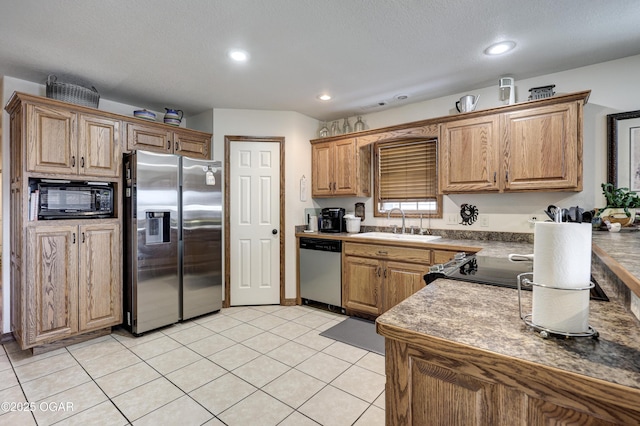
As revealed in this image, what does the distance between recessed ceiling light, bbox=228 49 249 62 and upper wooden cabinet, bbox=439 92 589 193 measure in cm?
202

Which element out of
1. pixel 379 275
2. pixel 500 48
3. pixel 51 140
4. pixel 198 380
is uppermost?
pixel 500 48

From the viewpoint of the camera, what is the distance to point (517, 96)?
2.96 meters

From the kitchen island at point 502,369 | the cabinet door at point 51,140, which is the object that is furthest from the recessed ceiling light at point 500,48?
Result: the cabinet door at point 51,140

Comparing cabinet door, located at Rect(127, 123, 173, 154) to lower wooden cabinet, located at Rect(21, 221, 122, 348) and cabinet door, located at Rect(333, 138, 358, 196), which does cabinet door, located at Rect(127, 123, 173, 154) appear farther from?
cabinet door, located at Rect(333, 138, 358, 196)

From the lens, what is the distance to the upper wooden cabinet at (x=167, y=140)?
10.6 ft

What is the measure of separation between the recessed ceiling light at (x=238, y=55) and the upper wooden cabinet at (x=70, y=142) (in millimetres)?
1500

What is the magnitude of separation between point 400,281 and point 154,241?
255 cm

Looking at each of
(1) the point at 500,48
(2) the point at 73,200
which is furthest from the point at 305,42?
(2) the point at 73,200

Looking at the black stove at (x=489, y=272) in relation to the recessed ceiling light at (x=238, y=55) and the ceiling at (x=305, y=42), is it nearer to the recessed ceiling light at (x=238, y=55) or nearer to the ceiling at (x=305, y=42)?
the ceiling at (x=305, y=42)

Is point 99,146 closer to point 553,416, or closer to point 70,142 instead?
point 70,142

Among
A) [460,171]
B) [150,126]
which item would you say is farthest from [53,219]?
[460,171]

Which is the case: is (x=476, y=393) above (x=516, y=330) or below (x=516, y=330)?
below

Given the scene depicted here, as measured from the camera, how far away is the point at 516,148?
2.71 metres

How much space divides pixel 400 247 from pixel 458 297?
1.91 metres
